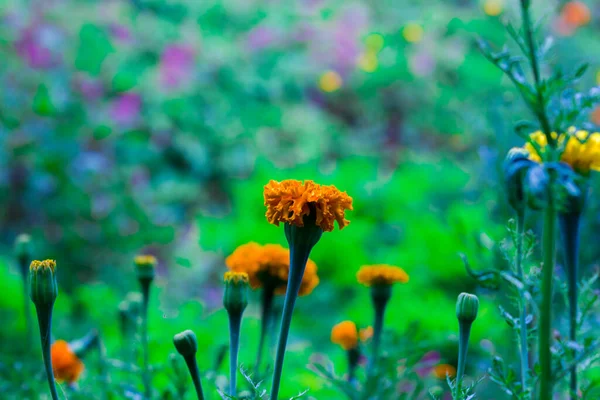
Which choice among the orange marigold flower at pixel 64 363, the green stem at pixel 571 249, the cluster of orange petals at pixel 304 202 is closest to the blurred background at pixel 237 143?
the orange marigold flower at pixel 64 363

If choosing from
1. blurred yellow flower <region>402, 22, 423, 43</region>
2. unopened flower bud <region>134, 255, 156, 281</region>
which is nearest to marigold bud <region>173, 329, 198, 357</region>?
unopened flower bud <region>134, 255, 156, 281</region>

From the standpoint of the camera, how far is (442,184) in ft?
7.99

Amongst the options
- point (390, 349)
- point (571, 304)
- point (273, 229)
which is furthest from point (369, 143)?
point (571, 304)

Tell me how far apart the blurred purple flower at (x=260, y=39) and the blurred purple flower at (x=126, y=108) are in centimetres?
84

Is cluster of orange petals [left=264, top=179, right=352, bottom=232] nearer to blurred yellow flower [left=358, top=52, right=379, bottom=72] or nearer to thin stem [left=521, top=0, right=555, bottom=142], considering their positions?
thin stem [left=521, top=0, right=555, bottom=142]

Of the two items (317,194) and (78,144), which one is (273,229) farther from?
(317,194)

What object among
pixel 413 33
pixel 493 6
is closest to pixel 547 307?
pixel 493 6

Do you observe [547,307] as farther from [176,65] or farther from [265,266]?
[176,65]

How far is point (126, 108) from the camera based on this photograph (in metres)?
2.82

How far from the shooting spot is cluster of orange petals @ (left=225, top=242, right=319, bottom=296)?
0.65m

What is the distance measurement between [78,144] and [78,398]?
6.23ft

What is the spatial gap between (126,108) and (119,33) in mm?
544

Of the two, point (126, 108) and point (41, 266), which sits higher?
point (126, 108)

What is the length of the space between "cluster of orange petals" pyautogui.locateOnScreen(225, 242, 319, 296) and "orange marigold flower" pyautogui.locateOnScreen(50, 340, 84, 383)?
232 mm
